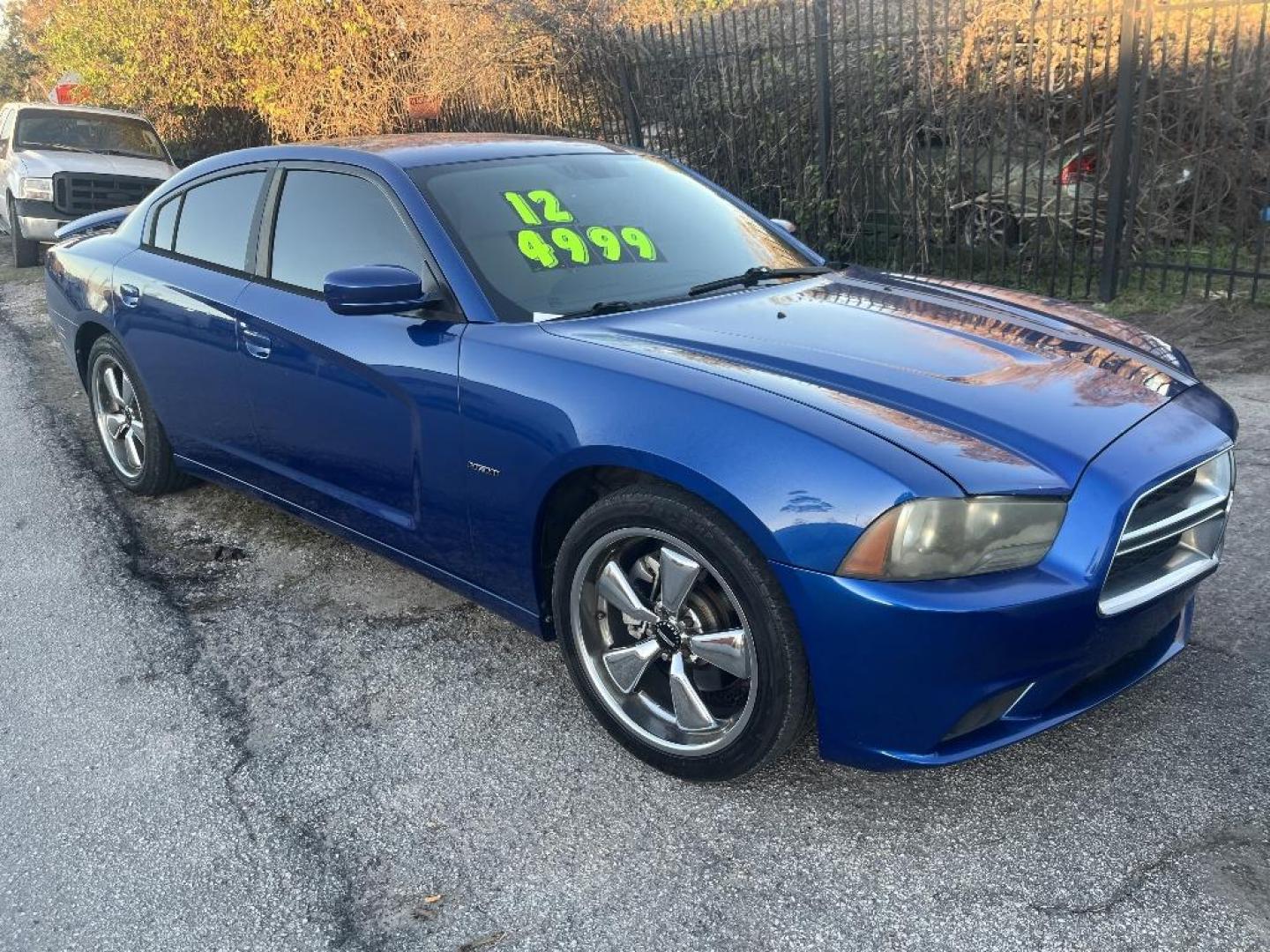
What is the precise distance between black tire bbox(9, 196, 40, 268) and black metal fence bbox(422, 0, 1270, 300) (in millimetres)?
8438

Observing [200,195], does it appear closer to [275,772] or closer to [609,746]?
[275,772]

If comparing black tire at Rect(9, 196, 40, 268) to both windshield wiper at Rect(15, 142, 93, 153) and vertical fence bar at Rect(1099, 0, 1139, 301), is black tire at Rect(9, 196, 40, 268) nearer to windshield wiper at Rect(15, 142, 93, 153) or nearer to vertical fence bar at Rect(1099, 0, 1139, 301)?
windshield wiper at Rect(15, 142, 93, 153)

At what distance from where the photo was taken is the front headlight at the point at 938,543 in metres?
2.32

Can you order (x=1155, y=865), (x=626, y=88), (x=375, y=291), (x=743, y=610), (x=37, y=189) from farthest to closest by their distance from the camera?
(x=37, y=189) → (x=626, y=88) → (x=375, y=291) → (x=743, y=610) → (x=1155, y=865)

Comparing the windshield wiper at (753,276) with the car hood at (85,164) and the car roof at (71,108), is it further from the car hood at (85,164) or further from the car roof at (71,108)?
the car roof at (71,108)

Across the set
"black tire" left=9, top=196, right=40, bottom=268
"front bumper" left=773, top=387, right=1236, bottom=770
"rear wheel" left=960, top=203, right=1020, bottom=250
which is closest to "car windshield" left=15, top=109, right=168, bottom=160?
"black tire" left=9, top=196, right=40, bottom=268

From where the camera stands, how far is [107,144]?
45.4 ft

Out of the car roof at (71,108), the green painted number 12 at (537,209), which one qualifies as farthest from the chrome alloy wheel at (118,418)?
the car roof at (71,108)

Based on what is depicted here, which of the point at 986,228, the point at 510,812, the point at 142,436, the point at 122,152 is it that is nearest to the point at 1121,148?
the point at 986,228

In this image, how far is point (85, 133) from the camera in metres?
13.9

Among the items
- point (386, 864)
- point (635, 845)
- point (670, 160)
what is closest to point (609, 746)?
point (635, 845)

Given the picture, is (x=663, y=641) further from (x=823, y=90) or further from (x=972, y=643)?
(x=823, y=90)

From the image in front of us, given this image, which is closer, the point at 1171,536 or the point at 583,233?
the point at 1171,536

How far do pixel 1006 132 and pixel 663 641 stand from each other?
20.2 feet
